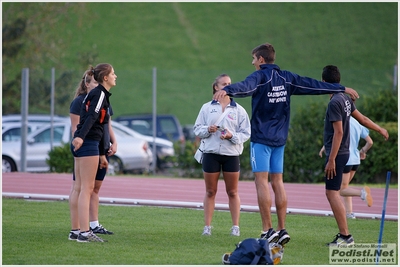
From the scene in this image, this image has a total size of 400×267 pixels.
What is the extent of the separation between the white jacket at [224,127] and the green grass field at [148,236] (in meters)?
1.08

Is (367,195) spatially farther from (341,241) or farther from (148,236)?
(148,236)

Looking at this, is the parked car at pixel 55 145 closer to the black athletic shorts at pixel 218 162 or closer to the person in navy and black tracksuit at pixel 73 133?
the person in navy and black tracksuit at pixel 73 133

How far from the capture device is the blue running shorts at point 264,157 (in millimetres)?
7949

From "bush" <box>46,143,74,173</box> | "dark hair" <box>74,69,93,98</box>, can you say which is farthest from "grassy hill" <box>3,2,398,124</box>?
"dark hair" <box>74,69,93,98</box>

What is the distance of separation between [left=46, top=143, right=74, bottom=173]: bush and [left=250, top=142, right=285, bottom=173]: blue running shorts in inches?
423

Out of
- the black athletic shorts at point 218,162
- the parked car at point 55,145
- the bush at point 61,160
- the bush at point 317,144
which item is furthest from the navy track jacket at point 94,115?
the parked car at point 55,145

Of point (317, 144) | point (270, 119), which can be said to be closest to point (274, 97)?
point (270, 119)

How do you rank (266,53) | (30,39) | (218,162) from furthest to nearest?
(30,39) < (218,162) < (266,53)

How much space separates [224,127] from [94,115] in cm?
166

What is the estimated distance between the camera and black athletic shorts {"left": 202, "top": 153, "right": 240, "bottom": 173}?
8.70 meters

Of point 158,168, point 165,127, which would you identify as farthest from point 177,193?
point 165,127

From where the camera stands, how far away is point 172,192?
1376cm

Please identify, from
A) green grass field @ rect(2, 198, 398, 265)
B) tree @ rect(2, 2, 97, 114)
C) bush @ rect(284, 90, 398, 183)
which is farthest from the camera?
Result: tree @ rect(2, 2, 97, 114)

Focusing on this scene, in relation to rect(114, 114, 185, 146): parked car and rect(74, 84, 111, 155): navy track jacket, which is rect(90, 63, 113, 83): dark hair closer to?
rect(74, 84, 111, 155): navy track jacket
